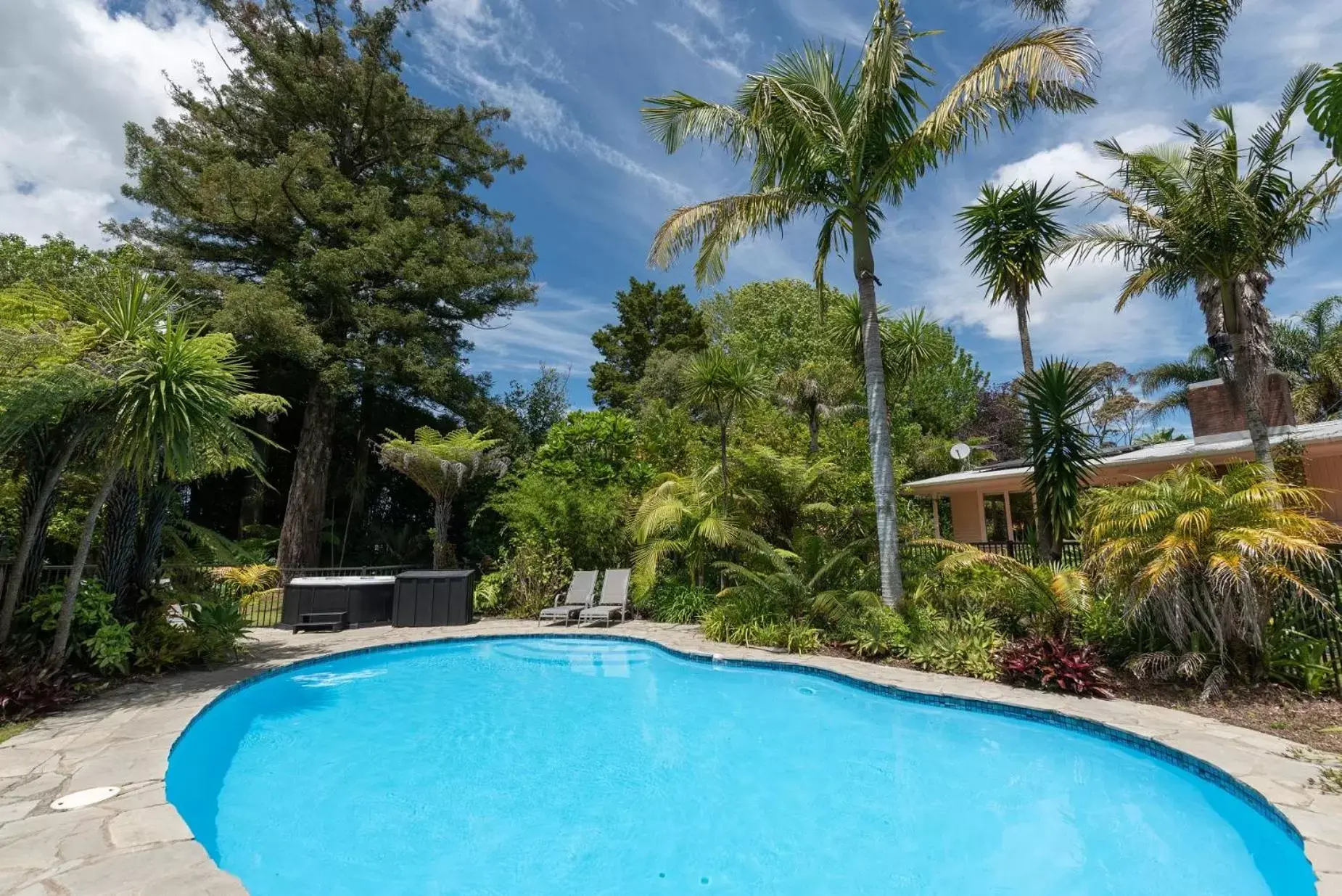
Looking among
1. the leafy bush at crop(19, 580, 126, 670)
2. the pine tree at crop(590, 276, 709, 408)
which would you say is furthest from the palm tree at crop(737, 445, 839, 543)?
the pine tree at crop(590, 276, 709, 408)

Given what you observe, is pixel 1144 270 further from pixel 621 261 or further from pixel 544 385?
pixel 621 261

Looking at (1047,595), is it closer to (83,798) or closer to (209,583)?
(83,798)

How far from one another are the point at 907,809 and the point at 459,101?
2023 centimetres

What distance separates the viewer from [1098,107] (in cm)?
801

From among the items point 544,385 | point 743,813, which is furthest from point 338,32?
point 743,813

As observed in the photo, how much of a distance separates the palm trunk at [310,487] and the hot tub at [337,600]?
15.7 ft

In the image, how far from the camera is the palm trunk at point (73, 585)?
618 centimetres

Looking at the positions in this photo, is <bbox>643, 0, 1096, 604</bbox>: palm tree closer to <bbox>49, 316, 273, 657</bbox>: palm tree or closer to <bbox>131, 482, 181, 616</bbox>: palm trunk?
<bbox>49, 316, 273, 657</bbox>: palm tree

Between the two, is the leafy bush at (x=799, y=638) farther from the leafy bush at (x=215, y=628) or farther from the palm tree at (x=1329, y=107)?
the leafy bush at (x=215, y=628)

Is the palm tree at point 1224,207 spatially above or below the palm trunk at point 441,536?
above

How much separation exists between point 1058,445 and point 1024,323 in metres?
2.81

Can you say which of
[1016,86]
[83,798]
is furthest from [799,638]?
[1016,86]

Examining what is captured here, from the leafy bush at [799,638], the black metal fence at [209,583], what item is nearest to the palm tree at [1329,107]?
the leafy bush at [799,638]

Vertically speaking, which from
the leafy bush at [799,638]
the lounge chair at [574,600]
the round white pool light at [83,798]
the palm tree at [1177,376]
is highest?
the palm tree at [1177,376]
